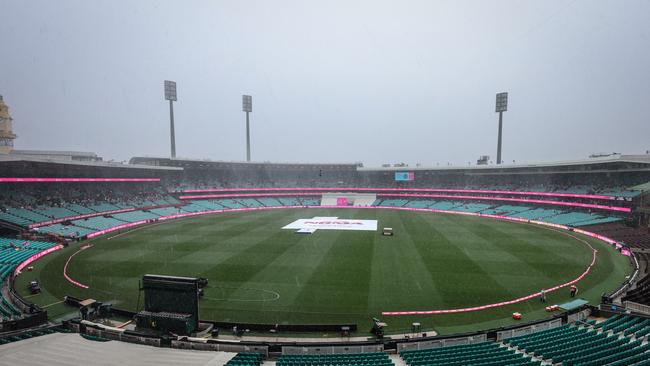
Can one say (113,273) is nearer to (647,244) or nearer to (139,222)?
(139,222)

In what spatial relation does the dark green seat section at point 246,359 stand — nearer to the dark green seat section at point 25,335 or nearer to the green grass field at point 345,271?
the green grass field at point 345,271

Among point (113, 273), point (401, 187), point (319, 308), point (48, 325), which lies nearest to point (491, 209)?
point (401, 187)

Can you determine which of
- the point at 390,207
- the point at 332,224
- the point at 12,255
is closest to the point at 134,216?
the point at 12,255

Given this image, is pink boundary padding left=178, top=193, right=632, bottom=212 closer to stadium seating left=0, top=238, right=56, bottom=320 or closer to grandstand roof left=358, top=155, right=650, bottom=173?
grandstand roof left=358, top=155, right=650, bottom=173

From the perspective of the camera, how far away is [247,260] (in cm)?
3195

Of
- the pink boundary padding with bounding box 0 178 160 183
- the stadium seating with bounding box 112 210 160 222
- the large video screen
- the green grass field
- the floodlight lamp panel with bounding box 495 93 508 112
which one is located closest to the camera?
the green grass field

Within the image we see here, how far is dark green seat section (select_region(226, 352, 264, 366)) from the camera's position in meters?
12.4

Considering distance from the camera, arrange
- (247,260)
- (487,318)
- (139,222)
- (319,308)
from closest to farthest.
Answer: (487,318) → (319,308) → (247,260) → (139,222)

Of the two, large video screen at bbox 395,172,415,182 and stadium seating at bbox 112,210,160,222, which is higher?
large video screen at bbox 395,172,415,182

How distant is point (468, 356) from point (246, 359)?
338 inches

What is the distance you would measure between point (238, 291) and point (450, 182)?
7772cm

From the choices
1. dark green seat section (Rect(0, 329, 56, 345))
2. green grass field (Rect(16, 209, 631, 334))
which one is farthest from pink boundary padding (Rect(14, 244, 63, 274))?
dark green seat section (Rect(0, 329, 56, 345))

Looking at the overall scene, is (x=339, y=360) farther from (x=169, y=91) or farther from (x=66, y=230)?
(x=169, y=91)

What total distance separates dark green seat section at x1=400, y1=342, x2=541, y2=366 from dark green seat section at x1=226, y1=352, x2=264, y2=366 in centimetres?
586
